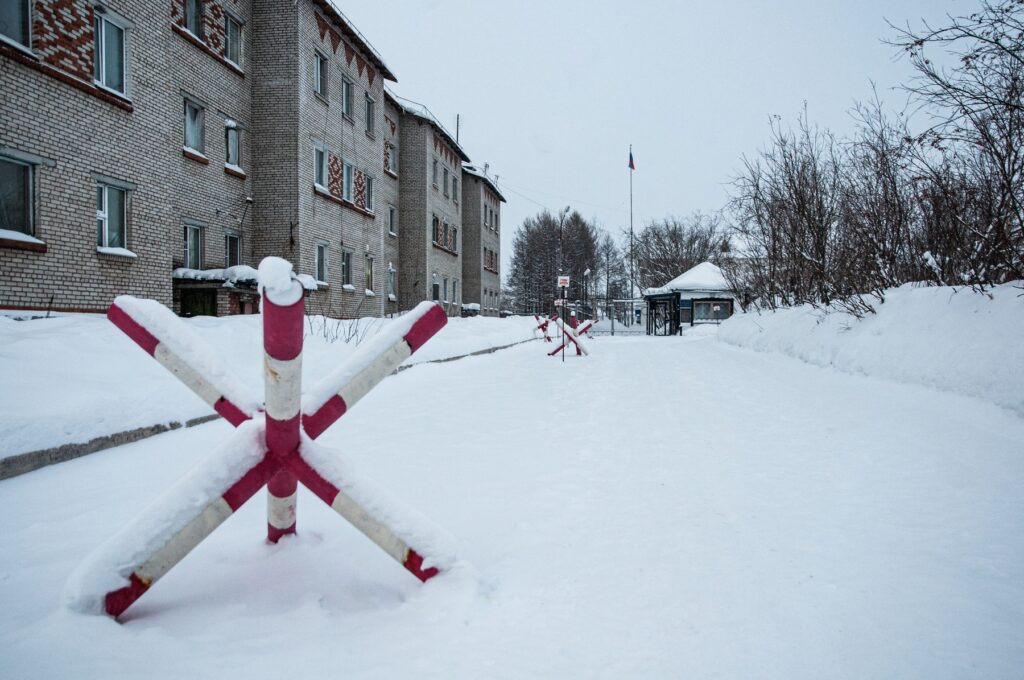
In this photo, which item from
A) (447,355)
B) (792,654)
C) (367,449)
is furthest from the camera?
(447,355)

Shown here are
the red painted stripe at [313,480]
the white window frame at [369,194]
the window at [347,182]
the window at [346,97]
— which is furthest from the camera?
the white window frame at [369,194]

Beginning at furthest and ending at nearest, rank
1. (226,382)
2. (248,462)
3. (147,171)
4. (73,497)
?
(147,171)
(73,497)
(226,382)
(248,462)

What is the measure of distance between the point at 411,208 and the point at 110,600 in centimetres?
2725

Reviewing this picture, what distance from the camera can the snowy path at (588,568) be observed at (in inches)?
70.1

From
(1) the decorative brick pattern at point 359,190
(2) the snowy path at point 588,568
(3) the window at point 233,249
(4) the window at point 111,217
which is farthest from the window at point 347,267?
(2) the snowy path at point 588,568

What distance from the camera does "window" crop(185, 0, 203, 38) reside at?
46.4 ft

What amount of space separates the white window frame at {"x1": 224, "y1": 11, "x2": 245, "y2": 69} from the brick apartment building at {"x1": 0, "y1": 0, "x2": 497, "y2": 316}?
5 cm

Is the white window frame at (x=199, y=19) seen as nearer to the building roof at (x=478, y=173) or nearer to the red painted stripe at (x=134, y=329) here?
the red painted stripe at (x=134, y=329)

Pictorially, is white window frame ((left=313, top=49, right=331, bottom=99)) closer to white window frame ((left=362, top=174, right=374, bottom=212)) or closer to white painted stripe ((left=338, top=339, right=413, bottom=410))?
white window frame ((left=362, top=174, right=374, bottom=212))

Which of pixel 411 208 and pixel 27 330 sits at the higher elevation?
pixel 411 208

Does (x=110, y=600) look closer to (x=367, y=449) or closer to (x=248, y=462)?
(x=248, y=462)

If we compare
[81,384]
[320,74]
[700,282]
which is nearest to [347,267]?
[320,74]

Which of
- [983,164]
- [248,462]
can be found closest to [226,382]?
[248,462]

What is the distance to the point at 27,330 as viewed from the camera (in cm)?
548
